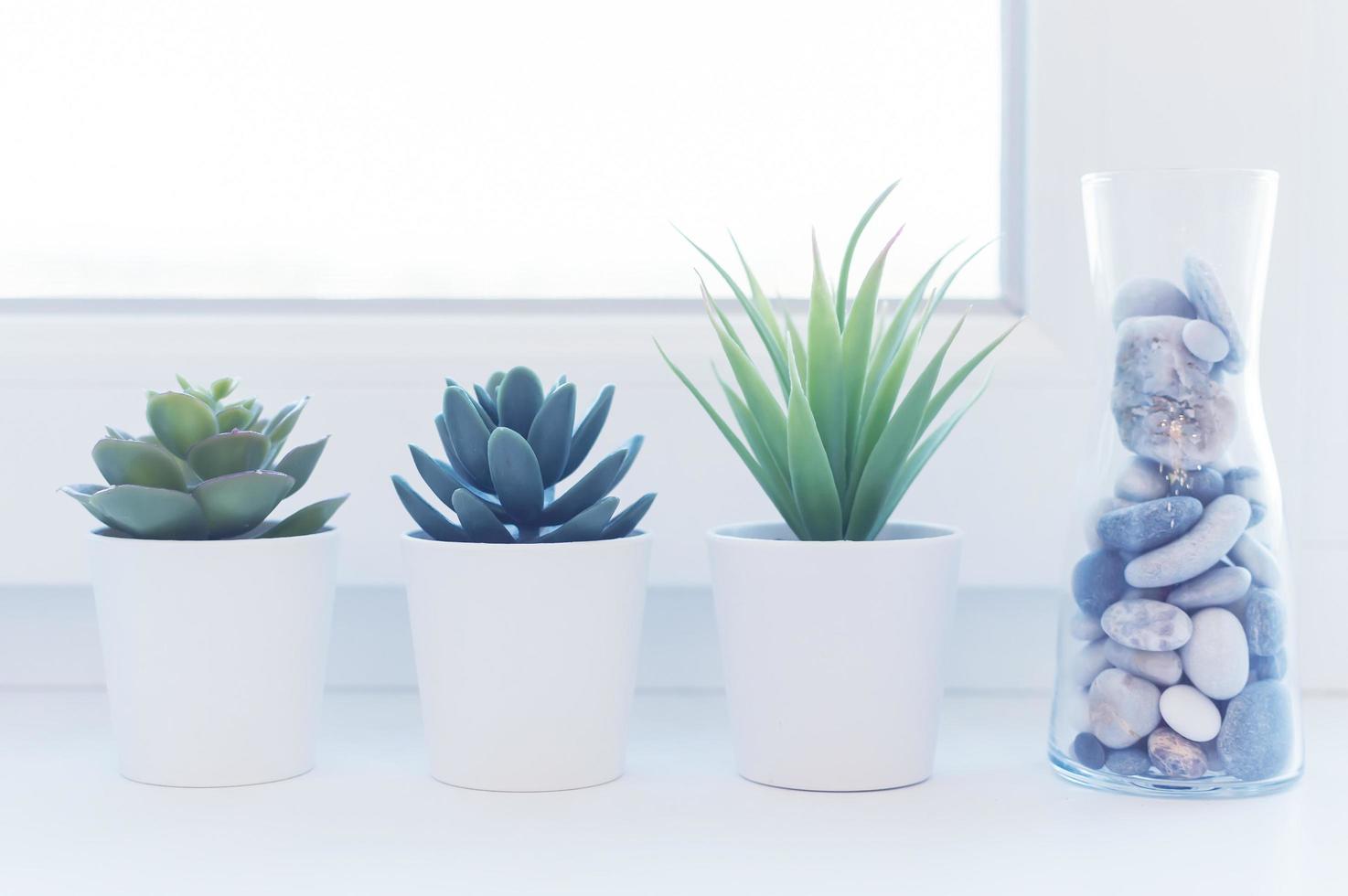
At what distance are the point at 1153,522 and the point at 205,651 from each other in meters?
0.36

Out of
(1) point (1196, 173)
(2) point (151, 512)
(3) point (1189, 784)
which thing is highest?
(1) point (1196, 173)

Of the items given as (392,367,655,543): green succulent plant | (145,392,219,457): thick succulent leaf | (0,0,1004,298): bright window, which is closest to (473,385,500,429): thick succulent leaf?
(392,367,655,543): green succulent plant

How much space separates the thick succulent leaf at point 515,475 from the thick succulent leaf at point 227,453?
0.09 metres

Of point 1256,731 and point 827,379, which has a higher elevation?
point 827,379

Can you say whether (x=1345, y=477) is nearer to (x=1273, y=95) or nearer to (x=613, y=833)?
(x=1273, y=95)

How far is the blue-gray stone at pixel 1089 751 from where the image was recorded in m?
0.47

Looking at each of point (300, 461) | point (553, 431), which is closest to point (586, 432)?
point (553, 431)

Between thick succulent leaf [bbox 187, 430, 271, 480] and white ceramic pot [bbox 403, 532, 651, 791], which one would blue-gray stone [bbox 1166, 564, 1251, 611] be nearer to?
white ceramic pot [bbox 403, 532, 651, 791]

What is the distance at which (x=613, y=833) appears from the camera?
425 millimetres

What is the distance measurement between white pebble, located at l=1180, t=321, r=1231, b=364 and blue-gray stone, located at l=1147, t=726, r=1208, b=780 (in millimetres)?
139

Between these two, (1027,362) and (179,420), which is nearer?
(179,420)

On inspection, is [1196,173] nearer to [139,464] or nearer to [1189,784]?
[1189,784]

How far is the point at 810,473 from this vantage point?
0.48 m

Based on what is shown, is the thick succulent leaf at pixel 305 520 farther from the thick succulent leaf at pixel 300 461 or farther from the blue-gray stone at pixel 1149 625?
the blue-gray stone at pixel 1149 625
